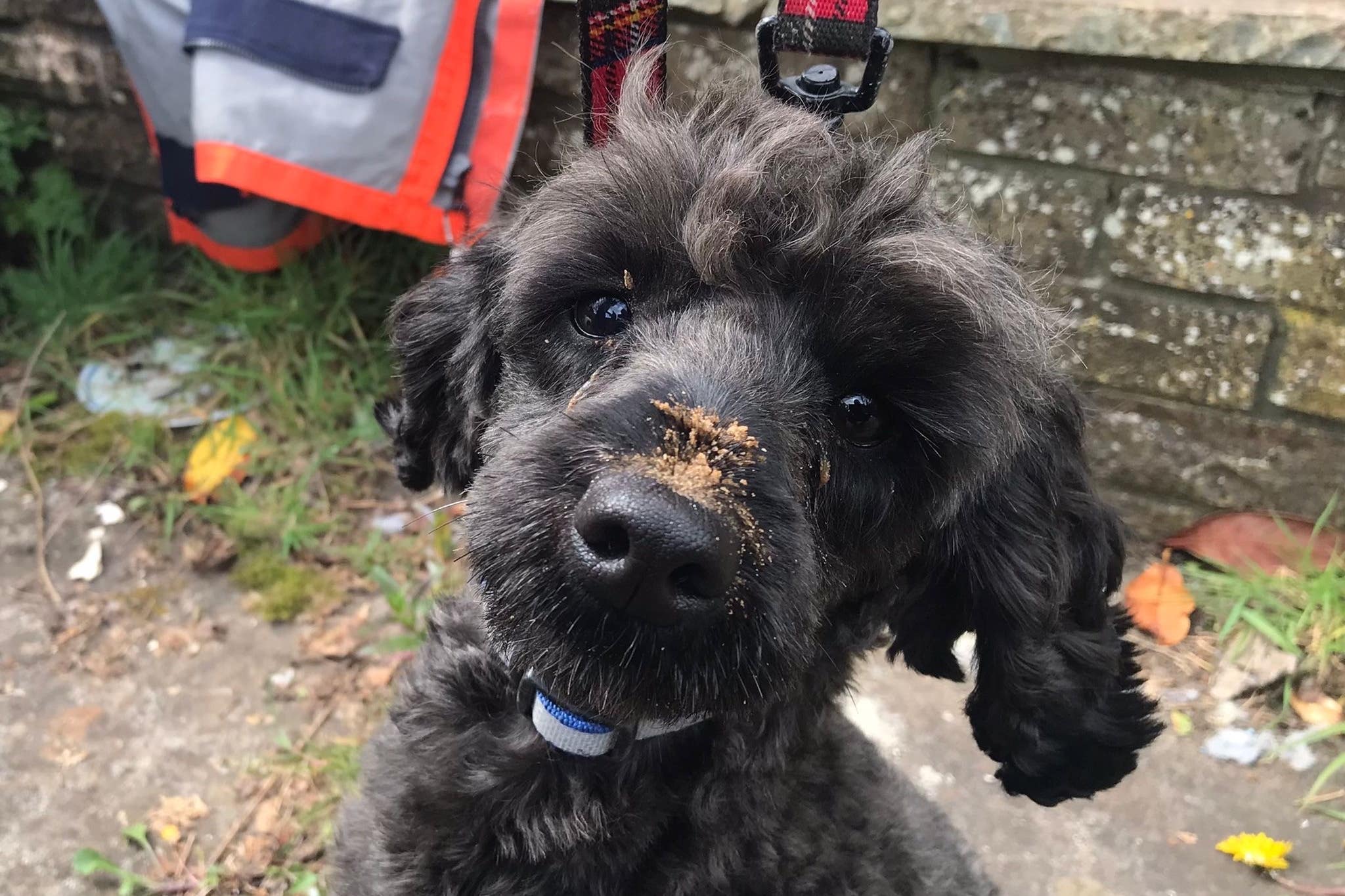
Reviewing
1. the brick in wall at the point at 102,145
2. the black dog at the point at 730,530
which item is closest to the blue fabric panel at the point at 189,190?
the brick in wall at the point at 102,145

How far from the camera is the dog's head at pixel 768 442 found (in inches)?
46.9

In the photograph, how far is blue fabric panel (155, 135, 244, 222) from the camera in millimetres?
3492

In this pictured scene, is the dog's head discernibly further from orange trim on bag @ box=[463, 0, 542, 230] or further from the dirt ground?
orange trim on bag @ box=[463, 0, 542, 230]

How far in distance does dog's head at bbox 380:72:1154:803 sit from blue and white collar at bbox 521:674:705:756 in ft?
0.66

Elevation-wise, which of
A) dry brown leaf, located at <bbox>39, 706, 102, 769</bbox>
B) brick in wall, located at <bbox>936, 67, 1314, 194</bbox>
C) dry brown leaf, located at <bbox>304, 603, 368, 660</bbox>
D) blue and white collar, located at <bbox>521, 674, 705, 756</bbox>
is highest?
brick in wall, located at <bbox>936, 67, 1314, 194</bbox>

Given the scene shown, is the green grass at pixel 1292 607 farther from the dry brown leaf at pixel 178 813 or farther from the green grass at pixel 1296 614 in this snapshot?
the dry brown leaf at pixel 178 813

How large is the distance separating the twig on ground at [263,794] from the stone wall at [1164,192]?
1.80 m

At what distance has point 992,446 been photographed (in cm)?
144

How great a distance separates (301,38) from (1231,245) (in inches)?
111

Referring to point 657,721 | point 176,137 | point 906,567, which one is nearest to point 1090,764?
point 906,567

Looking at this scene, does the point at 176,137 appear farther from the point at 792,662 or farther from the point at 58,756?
the point at 792,662

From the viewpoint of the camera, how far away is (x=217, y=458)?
3479mm

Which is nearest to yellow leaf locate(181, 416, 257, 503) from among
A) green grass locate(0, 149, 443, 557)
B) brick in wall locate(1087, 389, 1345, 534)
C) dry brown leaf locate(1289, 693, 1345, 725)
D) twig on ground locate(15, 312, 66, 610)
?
green grass locate(0, 149, 443, 557)

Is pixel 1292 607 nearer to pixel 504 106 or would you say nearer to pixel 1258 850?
pixel 1258 850
